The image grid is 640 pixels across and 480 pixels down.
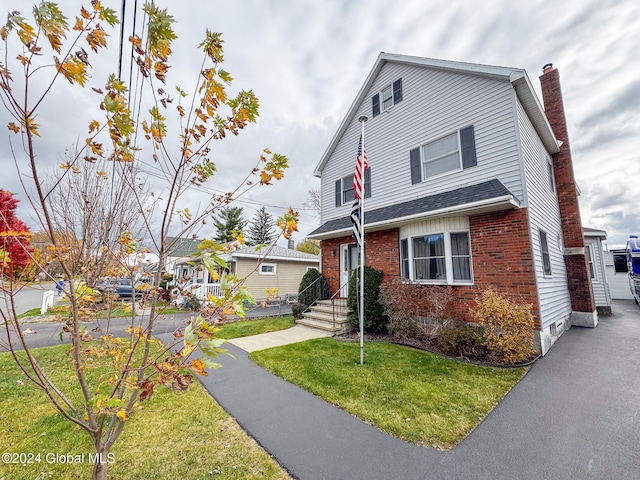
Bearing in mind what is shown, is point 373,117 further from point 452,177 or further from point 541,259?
point 541,259

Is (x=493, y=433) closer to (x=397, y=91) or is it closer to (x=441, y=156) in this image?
(x=441, y=156)

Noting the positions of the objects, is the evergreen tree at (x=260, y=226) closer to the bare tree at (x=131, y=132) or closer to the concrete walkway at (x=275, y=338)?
the concrete walkway at (x=275, y=338)

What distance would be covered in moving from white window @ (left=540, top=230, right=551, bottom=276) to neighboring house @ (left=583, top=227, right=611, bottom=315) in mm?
6570

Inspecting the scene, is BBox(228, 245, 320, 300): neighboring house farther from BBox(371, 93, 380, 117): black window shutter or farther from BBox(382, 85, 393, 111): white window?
BBox(382, 85, 393, 111): white window

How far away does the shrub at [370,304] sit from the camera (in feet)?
26.9

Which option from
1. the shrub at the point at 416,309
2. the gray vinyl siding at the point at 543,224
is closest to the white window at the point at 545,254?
the gray vinyl siding at the point at 543,224

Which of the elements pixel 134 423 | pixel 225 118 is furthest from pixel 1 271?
pixel 134 423

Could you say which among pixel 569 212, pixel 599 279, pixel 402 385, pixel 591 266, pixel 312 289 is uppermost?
pixel 569 212

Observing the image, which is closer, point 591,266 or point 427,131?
point 427,131

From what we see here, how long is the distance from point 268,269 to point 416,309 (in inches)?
487

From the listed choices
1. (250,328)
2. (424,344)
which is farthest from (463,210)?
(250,328)

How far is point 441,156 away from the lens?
8531 mm

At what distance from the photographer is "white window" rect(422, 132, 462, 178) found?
8.22 metres

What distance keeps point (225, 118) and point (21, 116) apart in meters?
1.24
